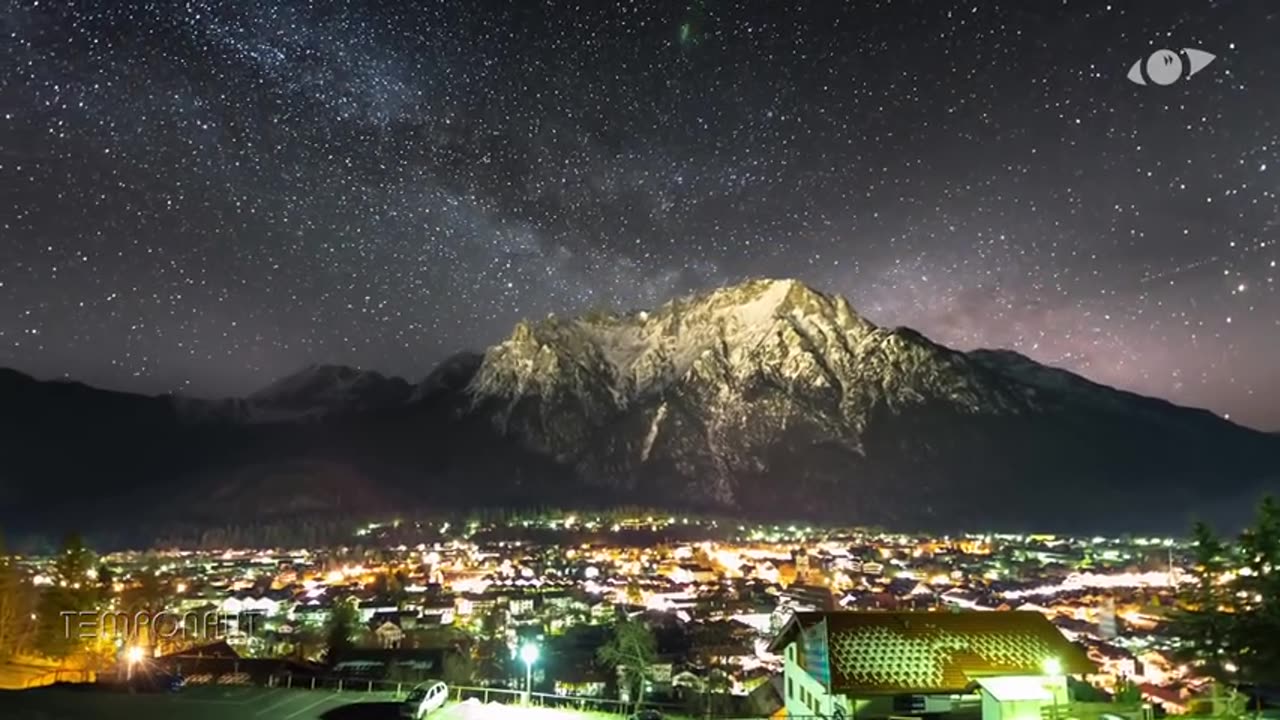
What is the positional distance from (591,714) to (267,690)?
39.1 feet

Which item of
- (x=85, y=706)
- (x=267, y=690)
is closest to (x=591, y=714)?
(x=267, y=690)

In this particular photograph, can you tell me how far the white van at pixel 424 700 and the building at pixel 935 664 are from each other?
11532 millimetres

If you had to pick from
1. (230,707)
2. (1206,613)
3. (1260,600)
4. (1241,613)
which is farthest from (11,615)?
(1260,600)

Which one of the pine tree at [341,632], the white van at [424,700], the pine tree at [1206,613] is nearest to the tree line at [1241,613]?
the pine tree at [1206,613]

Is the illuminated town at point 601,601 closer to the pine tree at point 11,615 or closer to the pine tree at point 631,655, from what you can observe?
the pine tree at point 631,655

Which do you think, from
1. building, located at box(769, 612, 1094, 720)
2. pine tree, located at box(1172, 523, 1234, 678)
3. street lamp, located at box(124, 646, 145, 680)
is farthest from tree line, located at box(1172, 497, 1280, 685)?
street lamp, located at box(124, 646, 145, 680)

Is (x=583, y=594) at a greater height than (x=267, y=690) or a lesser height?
lesser

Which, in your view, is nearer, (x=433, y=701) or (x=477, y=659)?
(x=433, y=701)

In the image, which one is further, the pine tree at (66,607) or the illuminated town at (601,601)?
the illuminated town at (601,601)

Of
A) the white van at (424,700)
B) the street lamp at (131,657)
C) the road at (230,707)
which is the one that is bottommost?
the street lamp at (131,657)

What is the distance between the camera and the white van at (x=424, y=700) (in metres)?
25.9

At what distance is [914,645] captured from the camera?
2652 cm

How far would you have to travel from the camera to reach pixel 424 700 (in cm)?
2652

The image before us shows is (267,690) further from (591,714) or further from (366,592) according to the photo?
(366,592)
